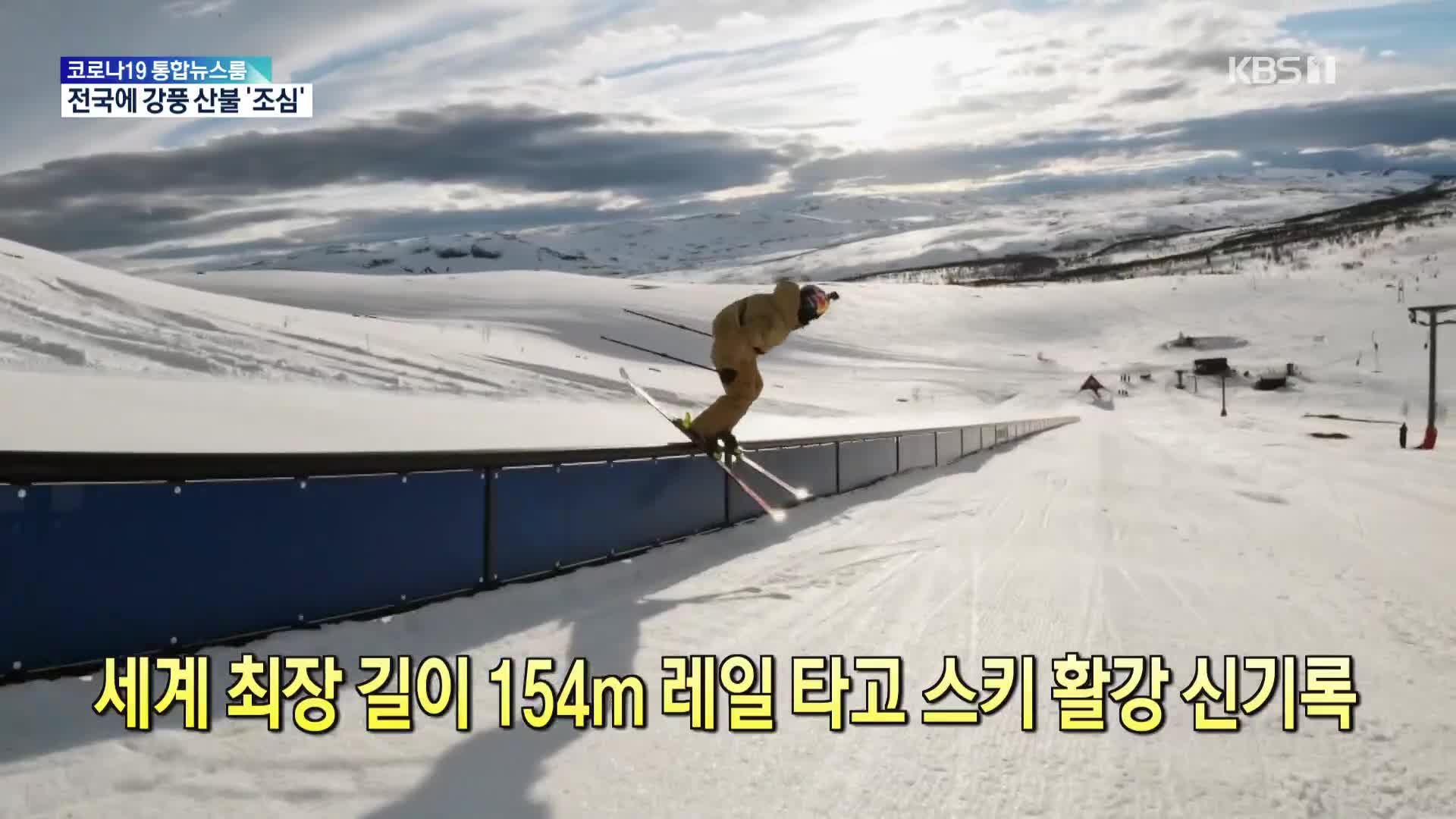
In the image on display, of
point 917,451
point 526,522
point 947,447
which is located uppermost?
point 526,522

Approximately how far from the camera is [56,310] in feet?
71.6

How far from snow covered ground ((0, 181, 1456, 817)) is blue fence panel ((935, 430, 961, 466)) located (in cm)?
60

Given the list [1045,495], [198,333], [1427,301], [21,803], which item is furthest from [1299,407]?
[21,803]

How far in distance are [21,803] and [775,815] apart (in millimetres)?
2676

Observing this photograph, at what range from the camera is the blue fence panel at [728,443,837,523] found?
1101cm

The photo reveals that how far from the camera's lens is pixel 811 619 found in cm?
668
